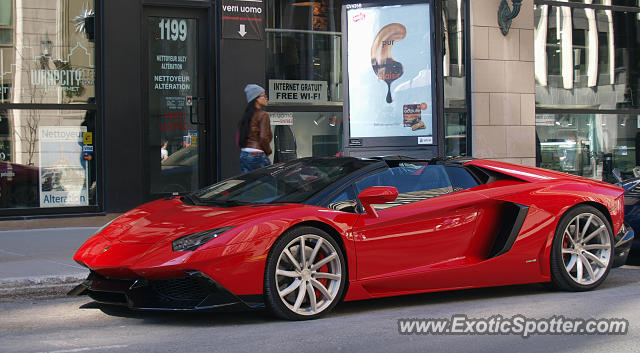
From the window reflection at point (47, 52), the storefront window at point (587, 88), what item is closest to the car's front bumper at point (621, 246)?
the storefront window at point (587, 88)

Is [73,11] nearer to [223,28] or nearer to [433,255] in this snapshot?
[223,28]

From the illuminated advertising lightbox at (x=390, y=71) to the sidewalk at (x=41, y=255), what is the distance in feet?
12.9

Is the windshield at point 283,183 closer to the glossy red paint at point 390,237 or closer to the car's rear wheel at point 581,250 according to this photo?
the glossy red paint at point 390,237

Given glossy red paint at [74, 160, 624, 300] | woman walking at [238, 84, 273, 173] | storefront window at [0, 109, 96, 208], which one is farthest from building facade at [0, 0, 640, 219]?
glossy red paint at [74, 160, 624, 300]

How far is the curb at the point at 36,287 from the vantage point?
6.90 metres

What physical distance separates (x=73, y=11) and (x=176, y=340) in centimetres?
783

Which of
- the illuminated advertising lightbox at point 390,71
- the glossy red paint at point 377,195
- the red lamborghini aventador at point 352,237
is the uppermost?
the illuminated advertising lightbox at point 390,71

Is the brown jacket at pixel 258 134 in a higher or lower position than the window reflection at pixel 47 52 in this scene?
lower

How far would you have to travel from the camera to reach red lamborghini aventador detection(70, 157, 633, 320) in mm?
5176

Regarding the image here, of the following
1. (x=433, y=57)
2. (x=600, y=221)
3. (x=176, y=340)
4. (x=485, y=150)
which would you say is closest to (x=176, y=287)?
(x=176, y=340)

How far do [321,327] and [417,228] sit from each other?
3.74 feet

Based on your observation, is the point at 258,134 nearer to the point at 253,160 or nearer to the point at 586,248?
the point at 253,160

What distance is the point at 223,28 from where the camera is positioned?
1183cm

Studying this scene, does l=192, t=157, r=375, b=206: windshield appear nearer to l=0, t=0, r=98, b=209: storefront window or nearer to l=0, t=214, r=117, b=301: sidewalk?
l=0, t=214, r=117, b=301: sidewalk
